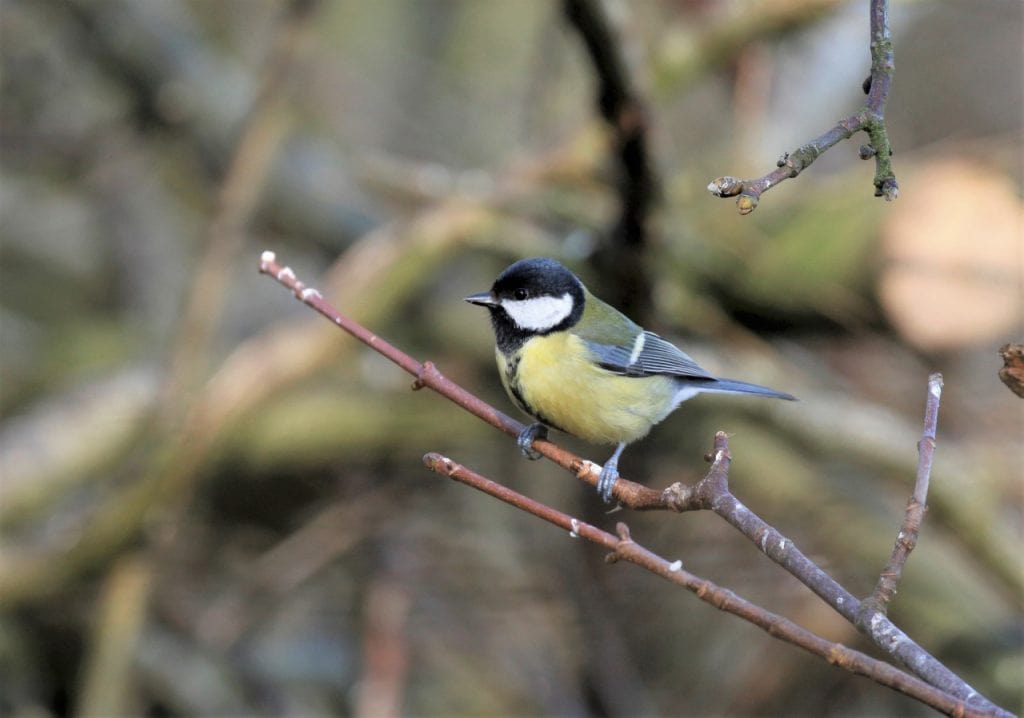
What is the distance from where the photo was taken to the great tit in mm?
1941

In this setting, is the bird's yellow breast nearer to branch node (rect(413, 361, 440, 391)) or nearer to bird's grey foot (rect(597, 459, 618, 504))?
bird's grey foot (rect(597, 459, 618, 504))

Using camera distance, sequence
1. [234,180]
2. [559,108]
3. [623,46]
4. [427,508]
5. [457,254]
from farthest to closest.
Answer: [559,108] → [427,508] → [457,254] → [234,180] → [623,46]

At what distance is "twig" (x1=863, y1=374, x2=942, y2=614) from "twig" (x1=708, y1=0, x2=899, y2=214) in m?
0.29

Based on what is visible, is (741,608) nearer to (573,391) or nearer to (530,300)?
(573,391)

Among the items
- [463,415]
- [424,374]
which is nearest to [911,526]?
[424,374]

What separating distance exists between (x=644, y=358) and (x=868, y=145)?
1156 mm

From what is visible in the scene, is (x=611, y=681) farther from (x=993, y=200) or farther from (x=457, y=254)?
(x=993, y=200)

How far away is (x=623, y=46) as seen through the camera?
92.2 inches

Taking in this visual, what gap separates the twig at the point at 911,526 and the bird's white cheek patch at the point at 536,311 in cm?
91

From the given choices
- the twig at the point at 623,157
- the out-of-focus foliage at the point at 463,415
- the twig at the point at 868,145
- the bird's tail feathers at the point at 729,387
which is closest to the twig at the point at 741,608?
the twig at the point at 868,145

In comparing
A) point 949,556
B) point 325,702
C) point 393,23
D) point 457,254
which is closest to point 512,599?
point 325,702

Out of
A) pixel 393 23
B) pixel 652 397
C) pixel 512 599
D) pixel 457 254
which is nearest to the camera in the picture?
pixel 652 397

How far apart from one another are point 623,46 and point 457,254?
1207 millimetres

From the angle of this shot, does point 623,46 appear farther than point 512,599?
No
